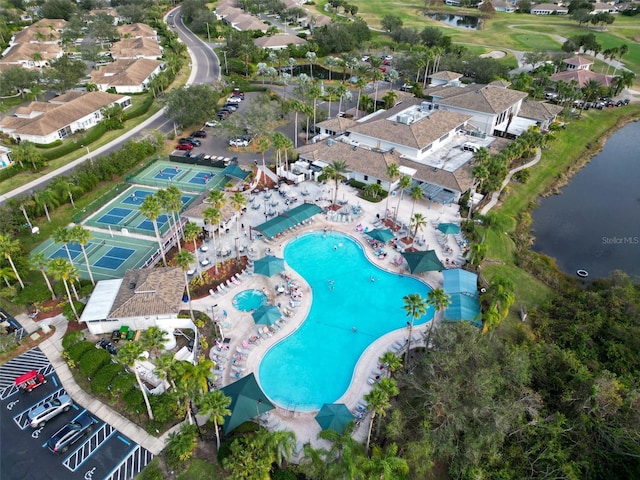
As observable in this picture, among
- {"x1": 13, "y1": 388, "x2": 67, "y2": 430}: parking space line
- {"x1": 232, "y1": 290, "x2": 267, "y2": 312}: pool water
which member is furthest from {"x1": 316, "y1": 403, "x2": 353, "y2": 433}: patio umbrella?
{"x1": 13, "y1": 388, "x2": 67, "y2": 430}: parking space line

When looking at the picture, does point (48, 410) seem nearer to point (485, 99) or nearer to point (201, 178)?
point (201, 178)

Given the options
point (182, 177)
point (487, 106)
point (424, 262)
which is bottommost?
point (182, 177)

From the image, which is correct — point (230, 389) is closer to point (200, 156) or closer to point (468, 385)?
point (468, 385)

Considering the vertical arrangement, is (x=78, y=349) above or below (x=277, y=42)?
below

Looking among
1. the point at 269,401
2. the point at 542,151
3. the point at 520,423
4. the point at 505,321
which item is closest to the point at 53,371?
the point at 269,401

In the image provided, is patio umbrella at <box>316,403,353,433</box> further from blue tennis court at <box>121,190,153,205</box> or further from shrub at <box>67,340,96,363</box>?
blue tennis court at <box>121,190,153,205</box>

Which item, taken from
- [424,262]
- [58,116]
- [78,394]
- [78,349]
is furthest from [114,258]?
[58,116]

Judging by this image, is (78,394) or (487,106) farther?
(487,106)
